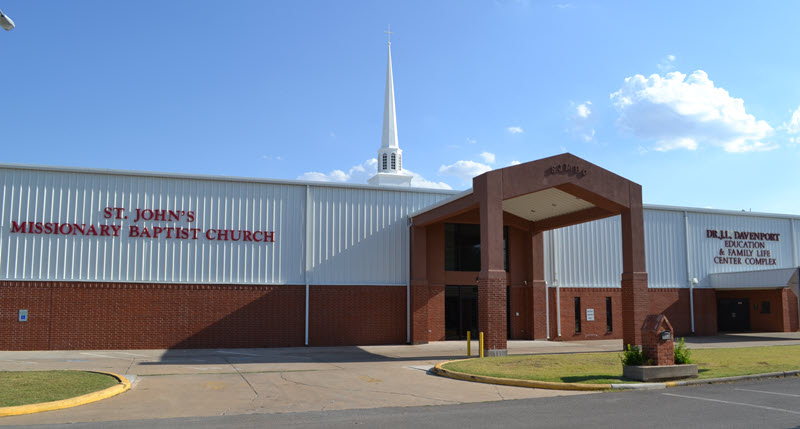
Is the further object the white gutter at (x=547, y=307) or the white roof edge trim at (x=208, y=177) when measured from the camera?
the white gutter at (x=547, y=307)

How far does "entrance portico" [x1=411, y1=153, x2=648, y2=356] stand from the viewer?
68.7 feet

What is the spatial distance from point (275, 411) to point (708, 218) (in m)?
29.8

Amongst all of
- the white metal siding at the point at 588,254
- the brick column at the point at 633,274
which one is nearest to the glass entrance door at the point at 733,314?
the white metal siding at the point at 588,254

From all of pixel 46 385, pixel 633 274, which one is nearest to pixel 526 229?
pixel 633 274

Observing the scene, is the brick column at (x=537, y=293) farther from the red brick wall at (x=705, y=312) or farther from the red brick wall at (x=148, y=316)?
the red brick wall at (x=148, y=316)

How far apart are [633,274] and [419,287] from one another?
8.75m

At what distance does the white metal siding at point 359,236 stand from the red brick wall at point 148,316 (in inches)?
71.1

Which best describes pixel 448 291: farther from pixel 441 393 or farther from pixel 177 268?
pixel 441 393

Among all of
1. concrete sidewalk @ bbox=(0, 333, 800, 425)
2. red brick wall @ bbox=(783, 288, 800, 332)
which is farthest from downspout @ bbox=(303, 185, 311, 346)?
red brick wall @ bbox=(783, 288, 800, 332)

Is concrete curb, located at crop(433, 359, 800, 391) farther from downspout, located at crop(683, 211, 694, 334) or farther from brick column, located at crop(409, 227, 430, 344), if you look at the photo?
downspout, located at crop(683, 211, 694, 334)

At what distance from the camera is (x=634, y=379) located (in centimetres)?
1498

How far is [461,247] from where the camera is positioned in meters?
29.2

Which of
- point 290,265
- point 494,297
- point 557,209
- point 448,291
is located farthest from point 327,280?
point 557,209

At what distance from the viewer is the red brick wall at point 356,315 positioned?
26.3 metres
